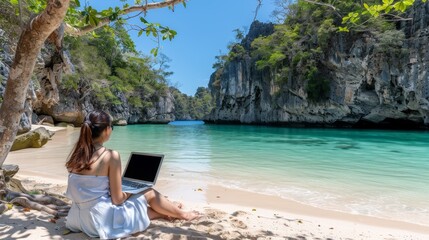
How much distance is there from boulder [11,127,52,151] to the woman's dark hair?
826 cm

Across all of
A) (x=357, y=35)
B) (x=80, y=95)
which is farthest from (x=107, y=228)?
(x=80, y=95)

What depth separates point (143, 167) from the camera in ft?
8.46

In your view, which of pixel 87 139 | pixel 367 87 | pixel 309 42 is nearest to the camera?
pixel 87 139

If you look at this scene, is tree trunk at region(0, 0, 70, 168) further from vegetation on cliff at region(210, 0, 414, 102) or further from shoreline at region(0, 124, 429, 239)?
vegetation on cliff at region(210, 0, 414, 102)

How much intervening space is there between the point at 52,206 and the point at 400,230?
3.47 metres

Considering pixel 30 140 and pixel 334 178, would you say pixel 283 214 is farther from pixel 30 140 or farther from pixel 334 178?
pixel 30 140

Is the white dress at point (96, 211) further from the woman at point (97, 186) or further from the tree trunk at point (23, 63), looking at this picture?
the tree trunk at point (23, 63)

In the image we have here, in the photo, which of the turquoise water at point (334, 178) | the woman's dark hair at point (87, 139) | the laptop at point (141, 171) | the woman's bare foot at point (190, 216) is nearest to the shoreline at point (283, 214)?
the turquoise water at point (334, 178)

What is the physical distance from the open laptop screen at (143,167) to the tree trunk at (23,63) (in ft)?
3.17

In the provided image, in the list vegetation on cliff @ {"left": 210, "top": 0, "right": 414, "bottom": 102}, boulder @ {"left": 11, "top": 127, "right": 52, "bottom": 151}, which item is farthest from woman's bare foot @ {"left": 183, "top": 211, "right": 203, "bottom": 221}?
vegetation on cliff @ {"left": 210, "top": 0, "right": 414, "bottom": 102}

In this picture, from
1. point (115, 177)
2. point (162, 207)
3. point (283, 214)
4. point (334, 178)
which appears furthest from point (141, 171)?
point (334, 178)

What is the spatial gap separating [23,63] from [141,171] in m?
1.22

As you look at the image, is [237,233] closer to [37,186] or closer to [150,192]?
[150,192]

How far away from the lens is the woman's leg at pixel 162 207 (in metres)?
2.45
